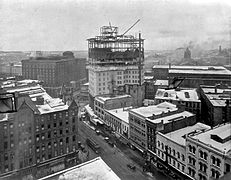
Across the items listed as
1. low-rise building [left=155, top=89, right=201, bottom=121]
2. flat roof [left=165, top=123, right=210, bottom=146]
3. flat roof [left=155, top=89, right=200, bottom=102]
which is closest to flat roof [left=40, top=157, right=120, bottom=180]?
flat roof [left=165, top=123, right=210, bottom=146]

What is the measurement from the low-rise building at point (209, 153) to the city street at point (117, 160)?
→ 1294 mm

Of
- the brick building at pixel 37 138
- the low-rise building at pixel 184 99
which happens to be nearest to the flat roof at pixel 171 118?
the low-rise building at pixel 184 99

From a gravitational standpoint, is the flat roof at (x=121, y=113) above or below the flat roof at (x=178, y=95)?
below

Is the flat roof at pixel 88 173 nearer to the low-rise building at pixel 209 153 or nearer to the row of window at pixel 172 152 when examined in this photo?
the low-rise building at pixel 209 153

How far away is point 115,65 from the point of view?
1720cm

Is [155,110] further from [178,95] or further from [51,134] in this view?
[51,134]

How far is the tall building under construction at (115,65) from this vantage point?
53.3 ft

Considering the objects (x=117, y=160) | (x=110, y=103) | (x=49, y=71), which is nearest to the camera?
(x=117, y=160)

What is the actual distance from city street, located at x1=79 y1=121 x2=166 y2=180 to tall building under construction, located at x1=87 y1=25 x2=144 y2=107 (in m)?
4.81

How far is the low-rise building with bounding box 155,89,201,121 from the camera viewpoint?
35.6ft

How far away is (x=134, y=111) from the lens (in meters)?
9.70

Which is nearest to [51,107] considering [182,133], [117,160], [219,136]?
[117,160]

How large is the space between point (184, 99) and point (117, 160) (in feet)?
13.8

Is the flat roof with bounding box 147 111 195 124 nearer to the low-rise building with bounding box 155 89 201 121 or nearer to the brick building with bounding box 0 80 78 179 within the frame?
the low-rise building with bounding box 155 89 201 121
